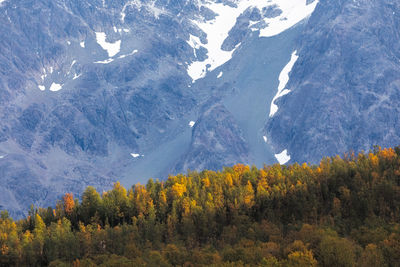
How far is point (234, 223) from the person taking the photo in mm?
139125

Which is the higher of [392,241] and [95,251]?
[95,251]

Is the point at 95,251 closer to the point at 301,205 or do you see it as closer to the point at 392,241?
the point at 301,205

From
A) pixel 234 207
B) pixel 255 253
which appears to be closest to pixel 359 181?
pixel 234 207

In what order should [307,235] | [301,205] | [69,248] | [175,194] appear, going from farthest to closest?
[175,194]
[301,205]
[69,248]
[307,235]

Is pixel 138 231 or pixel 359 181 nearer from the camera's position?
pixel 138 231

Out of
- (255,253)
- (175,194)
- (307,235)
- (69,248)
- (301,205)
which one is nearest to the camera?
(255,253)

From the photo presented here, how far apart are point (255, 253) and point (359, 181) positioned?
6341cm

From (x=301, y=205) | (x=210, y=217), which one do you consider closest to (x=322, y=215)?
(x=301, y=205)

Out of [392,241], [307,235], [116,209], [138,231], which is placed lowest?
[392,241]

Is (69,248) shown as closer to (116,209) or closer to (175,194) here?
(116,209)

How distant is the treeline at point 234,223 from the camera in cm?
9500

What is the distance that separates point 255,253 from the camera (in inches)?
3725

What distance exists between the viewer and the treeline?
95.0m

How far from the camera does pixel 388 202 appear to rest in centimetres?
13362
